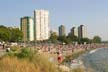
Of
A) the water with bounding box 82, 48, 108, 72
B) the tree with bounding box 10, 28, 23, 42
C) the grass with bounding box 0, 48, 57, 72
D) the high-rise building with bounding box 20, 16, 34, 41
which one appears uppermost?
the high-rise building with bounding box 20, 16, 34, 41

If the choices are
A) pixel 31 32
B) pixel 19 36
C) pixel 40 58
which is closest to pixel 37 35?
pixel 31 32

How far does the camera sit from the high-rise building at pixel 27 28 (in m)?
172

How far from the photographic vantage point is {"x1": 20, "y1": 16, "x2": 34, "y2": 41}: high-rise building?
172 m

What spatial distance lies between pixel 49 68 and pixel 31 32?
166 meters

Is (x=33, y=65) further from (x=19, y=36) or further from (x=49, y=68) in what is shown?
(x=19, y=36)

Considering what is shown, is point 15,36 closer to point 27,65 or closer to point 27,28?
point 27,28

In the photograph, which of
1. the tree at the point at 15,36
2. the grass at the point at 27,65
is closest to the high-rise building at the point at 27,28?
the tree at the point at 15,36

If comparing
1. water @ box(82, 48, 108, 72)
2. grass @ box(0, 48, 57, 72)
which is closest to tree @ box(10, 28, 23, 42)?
water @ box(82, 48, 108, 72)

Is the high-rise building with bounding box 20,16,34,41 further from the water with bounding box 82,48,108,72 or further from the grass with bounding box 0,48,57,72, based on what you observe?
the grass with bounding box 0,48,57,72

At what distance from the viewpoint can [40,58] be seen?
16.0m

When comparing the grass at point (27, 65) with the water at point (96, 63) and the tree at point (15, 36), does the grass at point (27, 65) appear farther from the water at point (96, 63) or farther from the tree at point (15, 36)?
the tree at point (15, 36)

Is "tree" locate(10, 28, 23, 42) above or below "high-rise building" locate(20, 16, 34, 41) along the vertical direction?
below

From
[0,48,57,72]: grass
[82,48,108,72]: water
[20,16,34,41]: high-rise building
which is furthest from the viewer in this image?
[20,16,34,41]: high-rise building

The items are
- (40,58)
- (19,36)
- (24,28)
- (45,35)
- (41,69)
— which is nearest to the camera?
(41,69)
